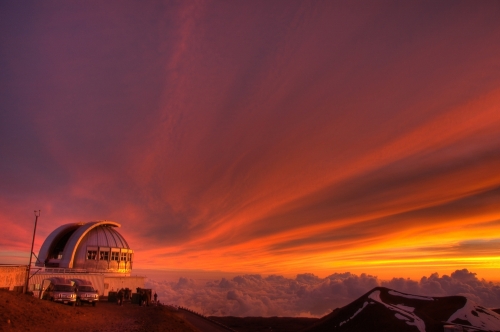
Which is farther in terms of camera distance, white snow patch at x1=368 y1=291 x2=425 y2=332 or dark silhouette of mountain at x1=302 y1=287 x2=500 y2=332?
dark silhouette of mountain at x1=302 y1=287 x2=500 y2=332

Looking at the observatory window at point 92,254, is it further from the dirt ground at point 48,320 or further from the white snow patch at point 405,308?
the white snow patch at point 405,308

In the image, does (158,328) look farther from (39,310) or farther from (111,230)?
(111,230)

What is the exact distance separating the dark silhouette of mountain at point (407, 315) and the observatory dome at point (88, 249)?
97.4 ft

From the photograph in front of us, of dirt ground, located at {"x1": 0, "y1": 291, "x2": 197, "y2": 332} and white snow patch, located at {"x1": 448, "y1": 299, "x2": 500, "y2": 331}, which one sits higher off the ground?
dirt ground, located at {"x1": 0, "y1": 291, "x2": 197, "y2": 332}

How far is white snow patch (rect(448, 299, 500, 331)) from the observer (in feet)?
135

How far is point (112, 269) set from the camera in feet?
150

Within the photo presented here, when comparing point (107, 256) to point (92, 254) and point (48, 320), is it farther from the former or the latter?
point (48, 320)

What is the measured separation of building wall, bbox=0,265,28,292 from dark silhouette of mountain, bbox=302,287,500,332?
38.5 m

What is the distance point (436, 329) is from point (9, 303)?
42.1m

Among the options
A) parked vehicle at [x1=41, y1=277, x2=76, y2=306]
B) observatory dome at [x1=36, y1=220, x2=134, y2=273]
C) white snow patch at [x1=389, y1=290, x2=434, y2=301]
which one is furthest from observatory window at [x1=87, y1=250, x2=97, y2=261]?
white snow patch at [x1=389, y1=290, x2=434, y2=301]

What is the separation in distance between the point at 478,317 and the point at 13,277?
51.2 meters

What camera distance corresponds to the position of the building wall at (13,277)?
27578 millimetres

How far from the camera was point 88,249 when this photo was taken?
1757 inches

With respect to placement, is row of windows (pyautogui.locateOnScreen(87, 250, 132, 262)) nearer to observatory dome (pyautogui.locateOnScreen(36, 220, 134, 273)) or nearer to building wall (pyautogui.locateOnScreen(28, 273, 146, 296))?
observatory dome (pyautogui.locateOnScreen(36, 220, 134, 273))
